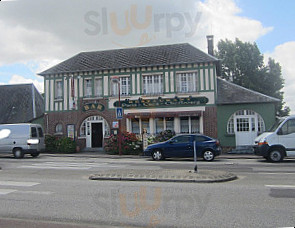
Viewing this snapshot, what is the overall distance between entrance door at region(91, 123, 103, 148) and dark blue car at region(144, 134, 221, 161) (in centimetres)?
757

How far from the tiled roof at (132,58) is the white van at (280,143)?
7.87 m

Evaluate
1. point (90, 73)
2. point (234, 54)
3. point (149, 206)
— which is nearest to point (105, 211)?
point (149, 206)

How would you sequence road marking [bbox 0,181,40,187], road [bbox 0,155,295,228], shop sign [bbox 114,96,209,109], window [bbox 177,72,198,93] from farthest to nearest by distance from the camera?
window [bbox 177,72,198,93]
shop sign [bbox 114,96,209,109]
road marking [bbox 0,181,40,187]
road [bbox 0,155,295,228]

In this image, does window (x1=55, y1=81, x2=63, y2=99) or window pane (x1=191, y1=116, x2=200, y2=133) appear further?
window (x1=55, y1=81, x2=63, y2=99)

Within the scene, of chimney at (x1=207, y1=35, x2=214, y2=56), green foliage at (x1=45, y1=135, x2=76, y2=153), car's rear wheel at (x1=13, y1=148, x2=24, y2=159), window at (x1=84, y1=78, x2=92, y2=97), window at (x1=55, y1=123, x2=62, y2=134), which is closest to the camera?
car's rear wheel at (x1=13, y1=148, x2=24, y2=159)

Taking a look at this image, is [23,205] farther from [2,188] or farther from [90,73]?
[90,73]

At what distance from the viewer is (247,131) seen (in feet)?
68.8

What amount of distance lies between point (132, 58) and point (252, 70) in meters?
17.0

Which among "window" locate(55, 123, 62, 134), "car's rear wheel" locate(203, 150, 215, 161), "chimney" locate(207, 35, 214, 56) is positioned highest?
"chimney" locate(207, 35, 214, 56)

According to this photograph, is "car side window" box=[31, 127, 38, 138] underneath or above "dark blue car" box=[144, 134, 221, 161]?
above

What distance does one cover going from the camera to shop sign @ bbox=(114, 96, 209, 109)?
21.5m

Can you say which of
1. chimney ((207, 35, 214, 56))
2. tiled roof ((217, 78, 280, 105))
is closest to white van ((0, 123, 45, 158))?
tiled roof ((217, 78, 280, 105))

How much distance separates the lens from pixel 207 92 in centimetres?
2148

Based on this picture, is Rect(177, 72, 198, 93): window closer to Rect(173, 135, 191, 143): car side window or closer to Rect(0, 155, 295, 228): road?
Rect(173, 135, 191, 143): car side window
